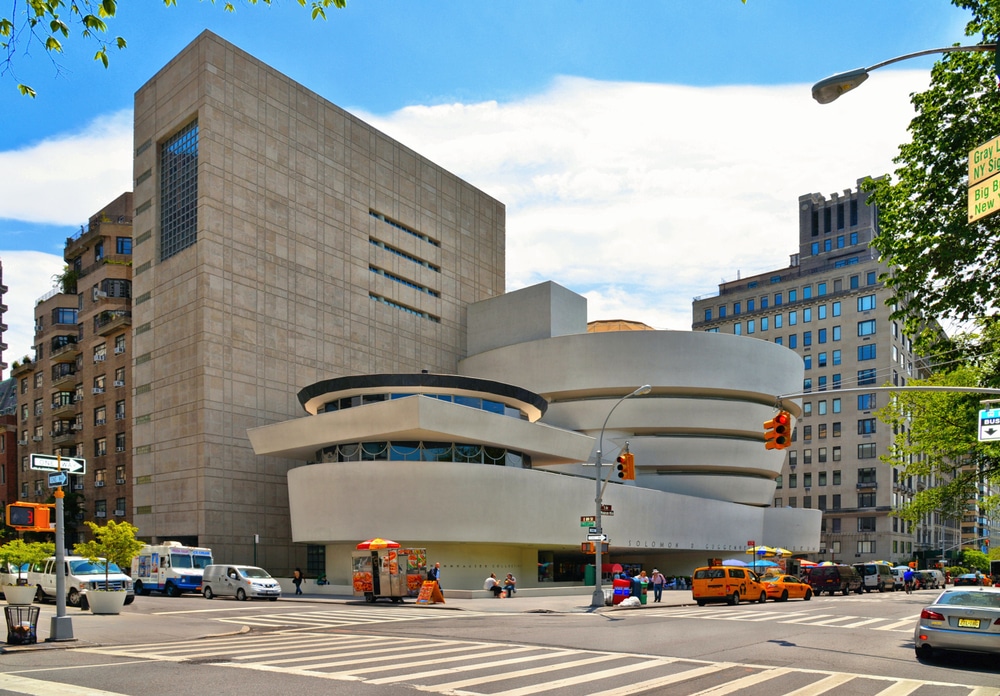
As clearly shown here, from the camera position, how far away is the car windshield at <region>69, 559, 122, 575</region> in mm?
36062

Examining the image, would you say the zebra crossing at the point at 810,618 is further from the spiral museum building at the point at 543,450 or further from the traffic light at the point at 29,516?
the traffic light at the point at 29,516

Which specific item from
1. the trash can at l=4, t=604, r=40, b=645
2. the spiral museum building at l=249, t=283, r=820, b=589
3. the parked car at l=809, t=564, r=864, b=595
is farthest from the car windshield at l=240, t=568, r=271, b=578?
the parked car at l=809, t=564, r=864, b=595

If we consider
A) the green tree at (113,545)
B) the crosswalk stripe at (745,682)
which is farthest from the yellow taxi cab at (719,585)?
the crosswalk stripe at (745,682)

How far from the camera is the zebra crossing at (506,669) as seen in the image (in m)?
13.5

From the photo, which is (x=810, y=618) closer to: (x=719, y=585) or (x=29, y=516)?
(x=719, y=585)

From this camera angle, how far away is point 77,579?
115ft

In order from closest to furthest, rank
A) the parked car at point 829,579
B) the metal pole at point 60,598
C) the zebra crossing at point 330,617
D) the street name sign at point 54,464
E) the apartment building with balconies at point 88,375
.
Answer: the metal pole at point 60,598
the street name sign at point 54,464
the zebra crossing at point 330,617
the parked car at point 829,579
the apartment building with balconies at point 88,375

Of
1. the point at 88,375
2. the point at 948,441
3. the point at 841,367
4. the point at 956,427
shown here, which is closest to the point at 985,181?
the point at 956,427

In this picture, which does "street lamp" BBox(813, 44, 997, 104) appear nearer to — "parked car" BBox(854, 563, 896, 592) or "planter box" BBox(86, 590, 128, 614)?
"planter box" BBox(86, 590, 128, 614)

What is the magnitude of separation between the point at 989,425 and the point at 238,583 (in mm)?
34715

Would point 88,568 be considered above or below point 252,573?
above

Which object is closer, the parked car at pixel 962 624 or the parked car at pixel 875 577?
the parked car at pixel 962 624

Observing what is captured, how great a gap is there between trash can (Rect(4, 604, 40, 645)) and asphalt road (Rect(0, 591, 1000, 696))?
1.68ft

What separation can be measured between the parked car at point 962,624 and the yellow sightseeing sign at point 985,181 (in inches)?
435
